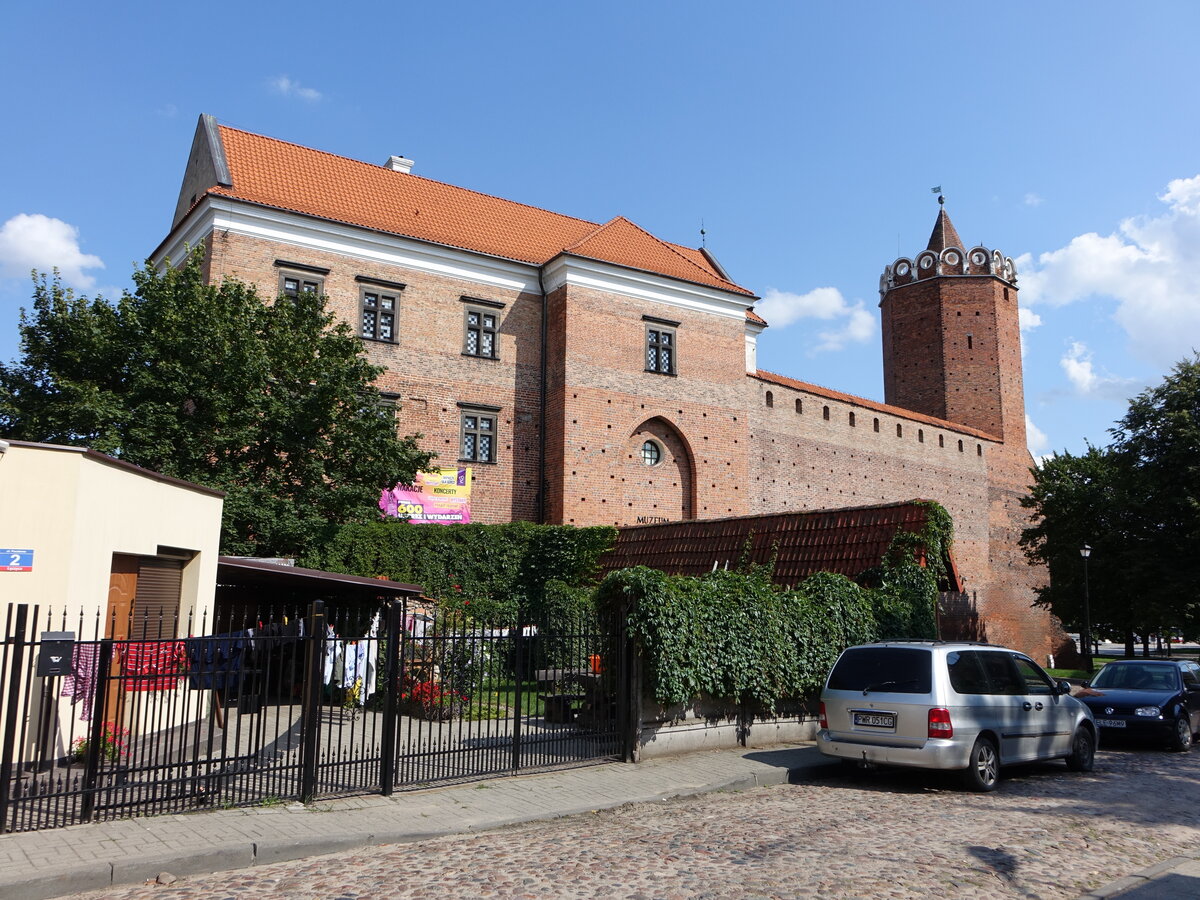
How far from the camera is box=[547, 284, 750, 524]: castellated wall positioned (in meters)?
27.0

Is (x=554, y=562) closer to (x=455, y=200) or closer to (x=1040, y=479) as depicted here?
(x=455, y=200)

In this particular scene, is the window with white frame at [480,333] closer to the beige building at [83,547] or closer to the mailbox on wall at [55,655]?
the beige building at [83,547]

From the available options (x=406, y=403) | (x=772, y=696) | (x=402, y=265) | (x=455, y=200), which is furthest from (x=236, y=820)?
(x=455, y=200)

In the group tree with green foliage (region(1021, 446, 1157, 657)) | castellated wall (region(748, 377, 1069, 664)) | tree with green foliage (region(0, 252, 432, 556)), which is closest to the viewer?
tree with green foliage (region(0, 252, 432, 556))

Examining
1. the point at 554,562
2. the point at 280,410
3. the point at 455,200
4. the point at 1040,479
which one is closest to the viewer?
the point at 280,410

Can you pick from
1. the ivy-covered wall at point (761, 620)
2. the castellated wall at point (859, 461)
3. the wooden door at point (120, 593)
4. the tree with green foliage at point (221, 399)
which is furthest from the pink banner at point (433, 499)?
the wooden door at point (120, 593)

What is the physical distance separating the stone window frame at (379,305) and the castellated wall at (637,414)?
4.86 meters

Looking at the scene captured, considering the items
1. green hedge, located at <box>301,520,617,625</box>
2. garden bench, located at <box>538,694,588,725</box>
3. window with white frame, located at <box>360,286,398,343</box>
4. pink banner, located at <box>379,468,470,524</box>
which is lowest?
garden bench, located at <box>538,694,588,725</box>

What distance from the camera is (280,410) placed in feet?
66.1

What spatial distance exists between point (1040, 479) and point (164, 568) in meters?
38.0

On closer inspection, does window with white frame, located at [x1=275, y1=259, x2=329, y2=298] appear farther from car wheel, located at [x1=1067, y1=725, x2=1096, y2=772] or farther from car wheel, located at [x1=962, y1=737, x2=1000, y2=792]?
car wheel, located at [x1=1067, y1=725, x2=1096, y2=772]

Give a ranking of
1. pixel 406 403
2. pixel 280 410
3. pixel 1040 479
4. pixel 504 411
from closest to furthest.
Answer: pixel 280 410
pixel 406 403
pixel 504 411
pixel 1040 479

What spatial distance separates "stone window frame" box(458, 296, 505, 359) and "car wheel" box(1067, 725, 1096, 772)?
63.9ft

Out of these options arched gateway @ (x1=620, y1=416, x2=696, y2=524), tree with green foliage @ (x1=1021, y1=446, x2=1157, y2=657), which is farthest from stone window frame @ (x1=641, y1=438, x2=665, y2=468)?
tree with green foliage @ (x1=1021, y1=446, x2=1157, y2=657)
